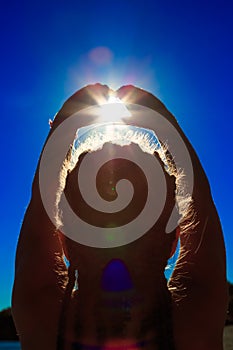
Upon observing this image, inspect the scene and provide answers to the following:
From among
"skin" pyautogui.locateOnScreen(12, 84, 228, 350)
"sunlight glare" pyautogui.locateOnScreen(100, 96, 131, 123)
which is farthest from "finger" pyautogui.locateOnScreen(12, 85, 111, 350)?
"sunlight glare" pyautogui.locateOnScreen(100, 96, 131, 123)

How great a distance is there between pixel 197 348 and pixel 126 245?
19.8 inches

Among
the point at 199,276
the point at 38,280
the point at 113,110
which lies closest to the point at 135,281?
the point at 199,276

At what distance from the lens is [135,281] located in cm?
158

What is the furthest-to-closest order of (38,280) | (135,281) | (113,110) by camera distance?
(113,110), (38,280), (135,281)

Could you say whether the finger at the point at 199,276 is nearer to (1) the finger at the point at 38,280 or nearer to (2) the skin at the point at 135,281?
(2) the skin at the point at 135,281

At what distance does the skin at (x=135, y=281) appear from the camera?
1542 millimetres

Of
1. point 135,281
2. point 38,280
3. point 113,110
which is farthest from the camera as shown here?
point 113,110

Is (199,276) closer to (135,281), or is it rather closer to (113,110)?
(135,281)

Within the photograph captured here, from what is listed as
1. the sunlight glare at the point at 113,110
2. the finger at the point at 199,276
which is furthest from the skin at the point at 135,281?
the sunlight glare at the point at 113,110

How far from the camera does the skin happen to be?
1542mm

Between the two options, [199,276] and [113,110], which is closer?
[199,276]

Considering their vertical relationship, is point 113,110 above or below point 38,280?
above

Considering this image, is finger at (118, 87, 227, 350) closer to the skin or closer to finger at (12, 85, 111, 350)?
the skin

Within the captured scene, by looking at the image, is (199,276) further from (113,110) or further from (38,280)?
(113,110)
